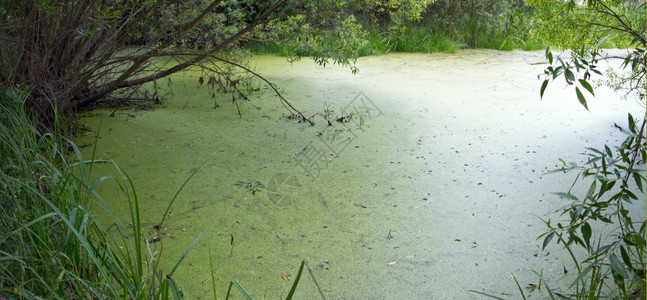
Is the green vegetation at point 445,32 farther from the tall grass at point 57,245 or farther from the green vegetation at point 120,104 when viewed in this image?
the tall grass at point 57,245

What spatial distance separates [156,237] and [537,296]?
47.2 inches

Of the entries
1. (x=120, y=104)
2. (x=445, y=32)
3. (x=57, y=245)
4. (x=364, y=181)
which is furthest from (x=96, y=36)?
(x=445, y=32)

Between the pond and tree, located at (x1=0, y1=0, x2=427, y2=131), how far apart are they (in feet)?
1.09

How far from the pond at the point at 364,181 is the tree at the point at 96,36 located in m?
0.33

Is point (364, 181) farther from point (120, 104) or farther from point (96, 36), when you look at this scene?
point (120, 104)

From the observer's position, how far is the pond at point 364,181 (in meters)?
1.69

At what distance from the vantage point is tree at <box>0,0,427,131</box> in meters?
2.24

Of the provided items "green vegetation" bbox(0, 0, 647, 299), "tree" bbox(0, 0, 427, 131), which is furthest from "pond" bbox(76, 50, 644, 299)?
"tree" bbox(0, 0, 427, 131)

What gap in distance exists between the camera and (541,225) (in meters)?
1.97

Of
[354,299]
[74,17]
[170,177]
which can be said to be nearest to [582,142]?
[354,299]

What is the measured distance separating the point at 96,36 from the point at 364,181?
159cm

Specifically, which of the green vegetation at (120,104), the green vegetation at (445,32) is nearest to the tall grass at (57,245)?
the green vegetation at (120,104)

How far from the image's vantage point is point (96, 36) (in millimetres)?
2822

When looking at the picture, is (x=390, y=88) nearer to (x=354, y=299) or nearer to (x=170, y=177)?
(x=170, y=177)
